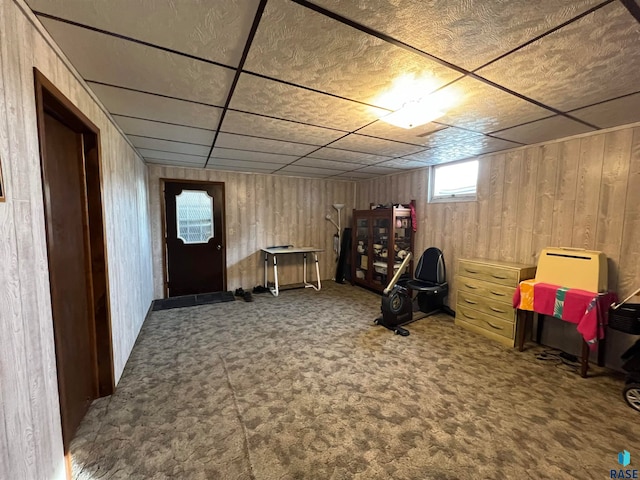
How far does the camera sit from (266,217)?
5.18 m


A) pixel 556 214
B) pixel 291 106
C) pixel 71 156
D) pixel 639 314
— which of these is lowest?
pixel 639 314

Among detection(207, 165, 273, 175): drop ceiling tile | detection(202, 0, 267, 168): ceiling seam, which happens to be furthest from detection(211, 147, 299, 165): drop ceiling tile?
detection(202, 0, 267, 168): ceiling seam

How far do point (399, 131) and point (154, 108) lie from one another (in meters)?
2.13

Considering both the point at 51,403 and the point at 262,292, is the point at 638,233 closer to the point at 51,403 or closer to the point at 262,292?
the point at 51,403

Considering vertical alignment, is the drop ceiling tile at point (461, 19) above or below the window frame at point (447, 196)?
above

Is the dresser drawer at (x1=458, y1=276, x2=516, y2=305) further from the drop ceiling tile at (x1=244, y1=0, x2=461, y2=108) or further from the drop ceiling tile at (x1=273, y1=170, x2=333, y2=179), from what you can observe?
the drop ceiling tile at (x1=273, y1=170, x2=333, y2=179)

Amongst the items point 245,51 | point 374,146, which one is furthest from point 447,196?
point 245,51

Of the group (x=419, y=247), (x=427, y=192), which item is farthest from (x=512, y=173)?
(x=419, y=247)

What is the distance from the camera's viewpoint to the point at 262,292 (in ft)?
16.2

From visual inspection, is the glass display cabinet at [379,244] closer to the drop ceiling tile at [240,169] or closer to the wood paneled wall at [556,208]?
the wood paneled wall at [556,208]

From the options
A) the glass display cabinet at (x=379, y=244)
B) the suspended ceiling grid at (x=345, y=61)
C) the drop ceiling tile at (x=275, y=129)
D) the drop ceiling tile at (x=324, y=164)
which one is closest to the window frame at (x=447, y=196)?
the glass display cabinet at (x=379, y=244)

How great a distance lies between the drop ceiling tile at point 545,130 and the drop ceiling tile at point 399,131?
0.72 meters

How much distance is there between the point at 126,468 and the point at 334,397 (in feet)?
4.35

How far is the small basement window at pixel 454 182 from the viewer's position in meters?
3.72
